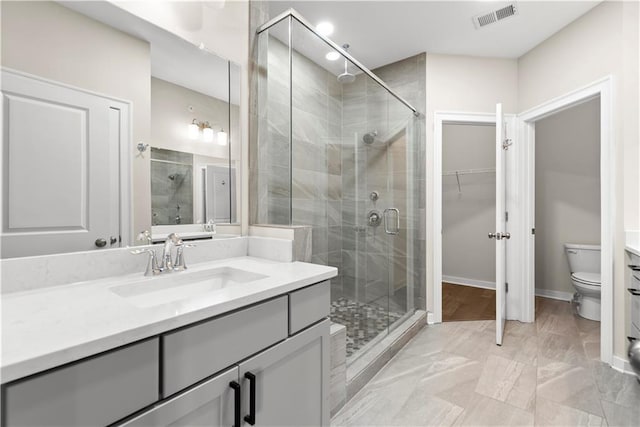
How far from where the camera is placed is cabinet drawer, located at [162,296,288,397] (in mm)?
734

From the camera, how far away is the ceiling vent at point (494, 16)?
227 cm

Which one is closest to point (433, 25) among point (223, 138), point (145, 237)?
point (223, 138)

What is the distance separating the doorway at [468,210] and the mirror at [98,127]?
348 centimetres

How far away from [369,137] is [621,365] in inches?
93.7

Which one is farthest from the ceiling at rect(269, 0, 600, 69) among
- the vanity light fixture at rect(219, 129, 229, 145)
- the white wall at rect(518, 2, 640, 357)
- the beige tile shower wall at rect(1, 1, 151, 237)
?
the beige tile shower wall at rect(1, 1, 151, 237)

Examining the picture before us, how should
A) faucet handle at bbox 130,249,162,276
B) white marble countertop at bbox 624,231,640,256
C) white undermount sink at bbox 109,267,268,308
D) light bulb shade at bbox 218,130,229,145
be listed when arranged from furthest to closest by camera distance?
white marble countertop at bbox 624,231,640,256, light bulb shade at bbox 218,130,229,145, faucet handle at bbox 130,249,162,276, white undermount sink at bbox 109,267,268,308

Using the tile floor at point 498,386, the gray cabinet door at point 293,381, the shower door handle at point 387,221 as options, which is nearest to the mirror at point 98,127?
the gray cabinet door at point 293,381

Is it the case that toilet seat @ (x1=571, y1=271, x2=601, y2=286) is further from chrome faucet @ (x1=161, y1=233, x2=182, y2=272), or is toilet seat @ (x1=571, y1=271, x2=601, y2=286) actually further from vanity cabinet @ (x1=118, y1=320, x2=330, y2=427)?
chrome faucet @ (x1=161, y1=233, x2=182, y2=272)

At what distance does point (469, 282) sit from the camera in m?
4.21

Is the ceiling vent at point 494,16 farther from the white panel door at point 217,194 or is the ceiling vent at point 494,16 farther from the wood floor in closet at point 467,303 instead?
the wood floor in closet at point 467,303

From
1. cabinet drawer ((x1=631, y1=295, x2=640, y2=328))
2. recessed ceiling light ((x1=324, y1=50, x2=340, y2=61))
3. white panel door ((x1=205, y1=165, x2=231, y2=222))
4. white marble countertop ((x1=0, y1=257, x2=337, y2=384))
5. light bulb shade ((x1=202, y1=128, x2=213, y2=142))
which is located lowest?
cabinet drawer ((x1=631, y1=295, x2=640, y2=328))

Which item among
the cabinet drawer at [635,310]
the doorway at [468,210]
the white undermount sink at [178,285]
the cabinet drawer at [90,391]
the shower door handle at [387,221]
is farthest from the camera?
the doorway at [468,210]

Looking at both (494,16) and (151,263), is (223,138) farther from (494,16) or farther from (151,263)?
(494,16)

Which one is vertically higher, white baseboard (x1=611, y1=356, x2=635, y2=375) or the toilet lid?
the toilet lid
